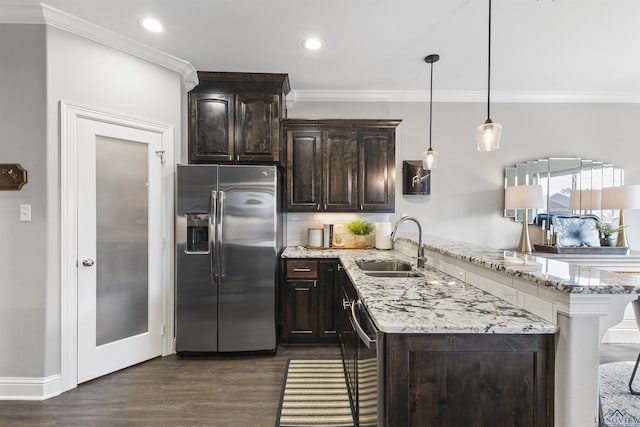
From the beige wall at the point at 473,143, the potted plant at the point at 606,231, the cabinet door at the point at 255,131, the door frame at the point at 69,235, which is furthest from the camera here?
the beige wall at the point at 473,143

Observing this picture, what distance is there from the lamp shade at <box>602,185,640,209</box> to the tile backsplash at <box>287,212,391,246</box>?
91.3 inches

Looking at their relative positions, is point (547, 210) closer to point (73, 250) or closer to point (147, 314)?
point (147, 314)

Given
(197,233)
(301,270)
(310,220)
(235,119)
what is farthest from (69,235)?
(310,220)

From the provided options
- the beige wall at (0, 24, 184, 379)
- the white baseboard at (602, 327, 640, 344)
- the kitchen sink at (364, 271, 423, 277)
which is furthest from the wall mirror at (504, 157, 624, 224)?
the beige wall at (0, 24, 184, 379)

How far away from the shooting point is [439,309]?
1.37 m

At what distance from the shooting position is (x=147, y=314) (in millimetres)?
2857

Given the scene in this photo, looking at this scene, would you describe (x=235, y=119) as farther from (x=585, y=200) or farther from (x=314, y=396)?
(x=585, y=200)

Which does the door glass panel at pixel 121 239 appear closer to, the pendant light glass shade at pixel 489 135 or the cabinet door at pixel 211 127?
the cabinet door at pixel 211 127

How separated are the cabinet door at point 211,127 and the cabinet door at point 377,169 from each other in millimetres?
1484

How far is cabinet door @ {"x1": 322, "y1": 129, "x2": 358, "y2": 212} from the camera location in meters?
3.53

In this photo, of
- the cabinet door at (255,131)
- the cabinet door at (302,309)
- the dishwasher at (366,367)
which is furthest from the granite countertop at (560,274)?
the cabinet door at (255,131)

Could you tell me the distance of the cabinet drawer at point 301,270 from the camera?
3137mm

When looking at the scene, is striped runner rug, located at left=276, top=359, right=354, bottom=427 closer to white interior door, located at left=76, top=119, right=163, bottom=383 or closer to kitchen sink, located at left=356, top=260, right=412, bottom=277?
kitchen sink, located at left=356, top=260, right=412, bottom=277

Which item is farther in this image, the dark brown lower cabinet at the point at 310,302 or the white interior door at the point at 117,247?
the dark brown lower cabinet at the point at 310,302
